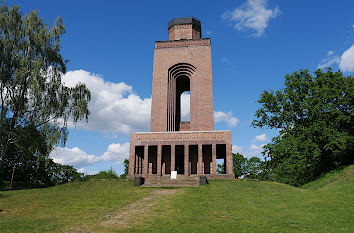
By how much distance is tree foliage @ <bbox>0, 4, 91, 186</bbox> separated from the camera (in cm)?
1961

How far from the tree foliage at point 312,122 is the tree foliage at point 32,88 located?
1741 centimetres

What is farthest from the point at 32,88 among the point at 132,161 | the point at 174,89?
the point at 174,89

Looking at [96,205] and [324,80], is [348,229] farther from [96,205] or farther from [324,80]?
[324,80]

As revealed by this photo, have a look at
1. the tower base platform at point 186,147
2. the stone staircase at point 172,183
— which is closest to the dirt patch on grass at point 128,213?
the stone staircase at point 172,183

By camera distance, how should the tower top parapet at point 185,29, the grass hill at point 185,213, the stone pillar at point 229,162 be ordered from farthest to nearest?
the tower top parapet at point 185,29
the stone pillar at point 229,162
the grass hill at point 185,213

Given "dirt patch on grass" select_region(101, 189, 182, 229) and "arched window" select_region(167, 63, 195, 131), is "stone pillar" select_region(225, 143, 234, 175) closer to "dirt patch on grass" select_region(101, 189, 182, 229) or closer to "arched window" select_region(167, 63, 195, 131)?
"arched window" select_region(167, 63, 195, 131)

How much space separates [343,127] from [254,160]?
32798mm

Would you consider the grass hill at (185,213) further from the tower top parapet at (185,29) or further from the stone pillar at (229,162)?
the tower top parapet at (185,29)

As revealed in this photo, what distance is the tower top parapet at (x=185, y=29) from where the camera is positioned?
3594 cm

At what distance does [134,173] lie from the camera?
27625 millimetres

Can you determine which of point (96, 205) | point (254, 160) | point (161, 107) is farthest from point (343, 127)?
point (254, 160)

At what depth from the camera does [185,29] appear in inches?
1425

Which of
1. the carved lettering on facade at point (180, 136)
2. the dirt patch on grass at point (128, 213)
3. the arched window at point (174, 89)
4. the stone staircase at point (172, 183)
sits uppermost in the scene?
the arched window at point (174, 89)

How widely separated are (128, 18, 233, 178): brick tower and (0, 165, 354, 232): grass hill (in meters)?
11.5
